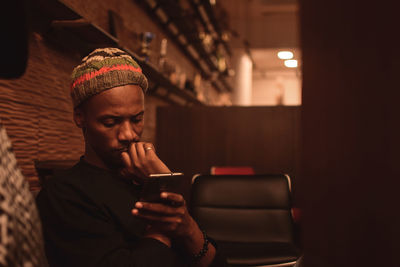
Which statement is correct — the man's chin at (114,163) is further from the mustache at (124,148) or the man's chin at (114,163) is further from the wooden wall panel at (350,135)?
the wooden wall panel at (350,135)

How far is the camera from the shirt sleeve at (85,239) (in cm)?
75

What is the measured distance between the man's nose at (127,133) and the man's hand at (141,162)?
1.5 inches

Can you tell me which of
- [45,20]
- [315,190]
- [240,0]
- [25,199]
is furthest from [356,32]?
[240,0]

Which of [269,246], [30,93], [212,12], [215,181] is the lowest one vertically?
[269,246]

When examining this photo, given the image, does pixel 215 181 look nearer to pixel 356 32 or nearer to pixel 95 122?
pixel 95 122

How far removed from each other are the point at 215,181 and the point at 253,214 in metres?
0.30

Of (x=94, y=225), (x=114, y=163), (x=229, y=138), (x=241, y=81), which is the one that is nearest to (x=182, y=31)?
(x=229, y=138)

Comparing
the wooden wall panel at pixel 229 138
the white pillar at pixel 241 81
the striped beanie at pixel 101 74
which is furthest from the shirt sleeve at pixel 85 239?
the white pillar at pixel 241 81

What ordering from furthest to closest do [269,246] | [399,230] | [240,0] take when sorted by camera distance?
[240,0], [269,246], [399,230]

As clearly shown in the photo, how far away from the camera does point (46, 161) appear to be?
1.60 m

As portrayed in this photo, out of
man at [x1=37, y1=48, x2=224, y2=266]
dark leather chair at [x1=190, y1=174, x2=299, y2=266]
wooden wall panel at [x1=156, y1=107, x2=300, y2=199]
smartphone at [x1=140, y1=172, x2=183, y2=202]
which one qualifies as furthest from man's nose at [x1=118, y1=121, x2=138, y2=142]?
wooden wall panel at [x1=156, y1=107, x2=300, y2=199]

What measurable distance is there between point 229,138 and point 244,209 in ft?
5.40

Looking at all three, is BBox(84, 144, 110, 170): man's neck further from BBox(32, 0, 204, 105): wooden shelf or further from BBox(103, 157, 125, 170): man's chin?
BBox(32, 0, 204, 105): wooden shelf

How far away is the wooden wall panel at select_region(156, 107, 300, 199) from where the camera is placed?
336 centimetres
